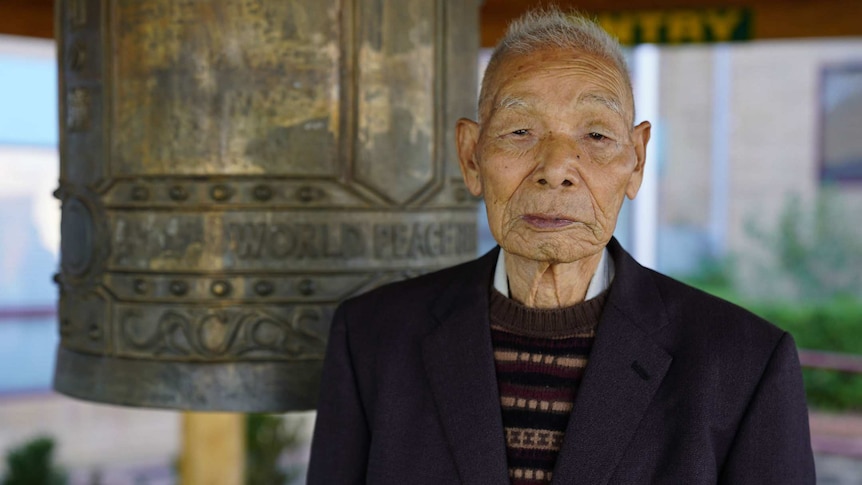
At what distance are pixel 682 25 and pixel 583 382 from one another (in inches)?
85.6

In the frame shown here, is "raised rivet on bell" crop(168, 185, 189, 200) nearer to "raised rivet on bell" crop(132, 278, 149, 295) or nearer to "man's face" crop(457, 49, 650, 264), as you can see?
"raised rivet on bell" crop(132, 278, 149, 295)

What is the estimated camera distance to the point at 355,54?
2.11 meters

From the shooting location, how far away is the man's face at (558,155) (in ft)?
5.28

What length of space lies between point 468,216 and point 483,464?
0.82m

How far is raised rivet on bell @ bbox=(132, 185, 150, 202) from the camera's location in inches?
81.8

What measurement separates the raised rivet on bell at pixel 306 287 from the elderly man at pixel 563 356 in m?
0.28

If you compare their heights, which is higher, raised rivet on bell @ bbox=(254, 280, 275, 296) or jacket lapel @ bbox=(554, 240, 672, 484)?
raised rivet on bell @ bbox=(254, 280, 275, 296)

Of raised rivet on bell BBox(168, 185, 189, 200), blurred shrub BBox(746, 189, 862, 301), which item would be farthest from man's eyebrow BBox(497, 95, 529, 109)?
blurred shrub BBox(746, 189, 862, 301)

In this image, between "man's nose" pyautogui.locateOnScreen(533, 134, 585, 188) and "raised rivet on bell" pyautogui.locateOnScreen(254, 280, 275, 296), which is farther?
"raised rivet on bell" pyautogui.locateOnScreen(254, 280, 275, 296)

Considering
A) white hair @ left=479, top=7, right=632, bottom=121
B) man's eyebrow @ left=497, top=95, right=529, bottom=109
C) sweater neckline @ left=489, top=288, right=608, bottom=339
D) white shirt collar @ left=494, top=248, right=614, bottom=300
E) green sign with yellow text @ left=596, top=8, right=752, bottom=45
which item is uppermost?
green sign with yellow text @ left=596, top=8, right=752, bottom=45

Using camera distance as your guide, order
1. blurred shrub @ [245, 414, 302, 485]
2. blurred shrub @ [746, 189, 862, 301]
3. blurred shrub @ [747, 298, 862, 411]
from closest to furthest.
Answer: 1. blurred shrub @ [245, 414, 302, 485]
2. blurred shrub @ [747, 298, 862, 411]
3. blurred shrub @ [746, 189, 862, 301]

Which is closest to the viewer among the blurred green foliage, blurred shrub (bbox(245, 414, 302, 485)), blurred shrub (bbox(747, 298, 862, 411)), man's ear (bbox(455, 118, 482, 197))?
man's ear (bbox(455, 118, 482, 197))

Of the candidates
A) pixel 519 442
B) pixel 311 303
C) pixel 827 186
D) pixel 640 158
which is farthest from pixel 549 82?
pixel 827 186

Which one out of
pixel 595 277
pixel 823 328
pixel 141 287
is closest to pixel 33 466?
pixel 141 287
